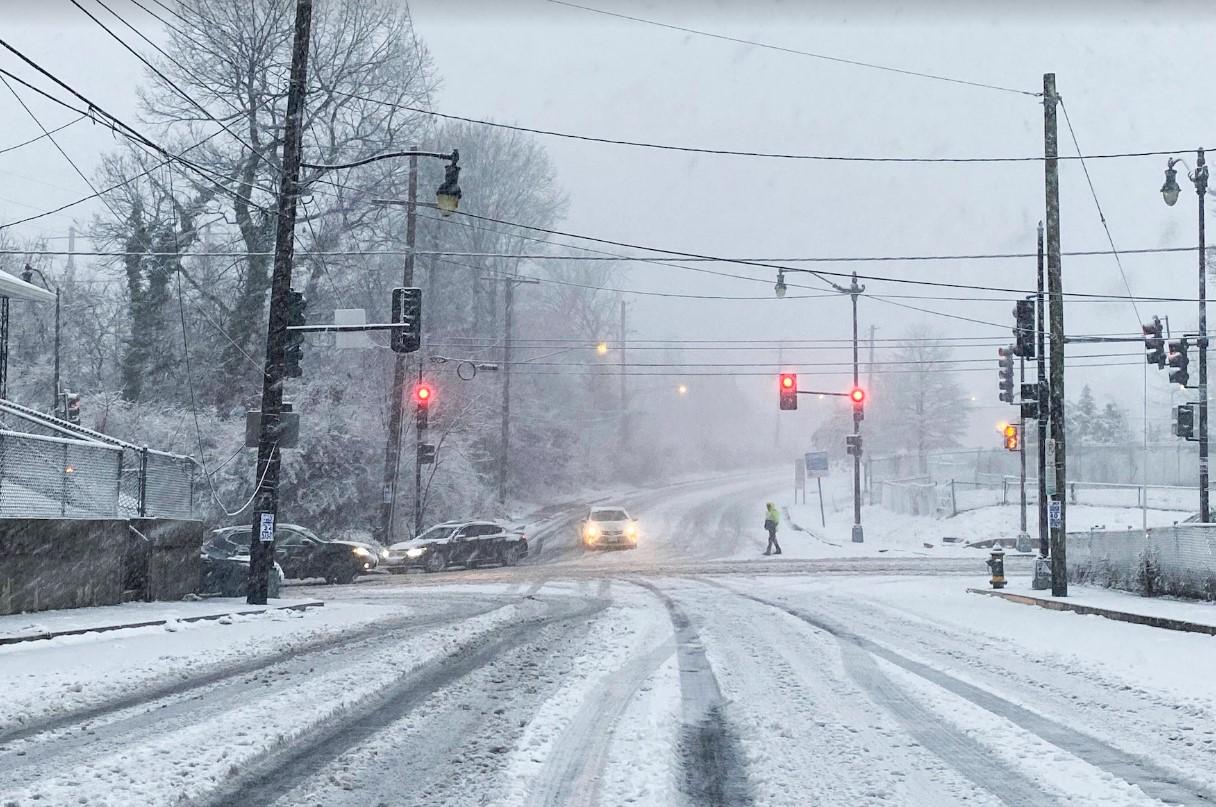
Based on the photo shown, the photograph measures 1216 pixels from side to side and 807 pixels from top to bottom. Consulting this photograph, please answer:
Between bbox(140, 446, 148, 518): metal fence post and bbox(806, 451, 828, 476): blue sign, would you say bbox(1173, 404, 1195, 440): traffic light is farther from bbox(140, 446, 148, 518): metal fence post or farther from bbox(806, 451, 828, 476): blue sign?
bbox(140, 446, 148, 518): metal fence post

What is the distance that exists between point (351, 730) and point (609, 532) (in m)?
33.0

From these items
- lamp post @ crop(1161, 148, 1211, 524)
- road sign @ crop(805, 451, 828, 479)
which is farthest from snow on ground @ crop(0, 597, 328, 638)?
road sign @ crop(805, 451, 828, 479)

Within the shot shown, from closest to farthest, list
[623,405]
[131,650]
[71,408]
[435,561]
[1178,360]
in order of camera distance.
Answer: [131,650]
[1178,360]
[435,561]
[71,408]
[623,405]

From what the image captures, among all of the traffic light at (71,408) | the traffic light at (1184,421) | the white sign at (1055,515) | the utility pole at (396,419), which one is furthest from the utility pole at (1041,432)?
the traffic light at (71,408)

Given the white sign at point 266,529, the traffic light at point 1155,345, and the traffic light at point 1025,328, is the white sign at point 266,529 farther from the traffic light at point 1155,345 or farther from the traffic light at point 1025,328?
the traffic light at point 1155,345

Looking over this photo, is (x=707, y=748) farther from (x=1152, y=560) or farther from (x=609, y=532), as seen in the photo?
(x=609, y=532)

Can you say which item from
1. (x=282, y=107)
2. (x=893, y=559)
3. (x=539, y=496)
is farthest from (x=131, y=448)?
(x=539, y=496)

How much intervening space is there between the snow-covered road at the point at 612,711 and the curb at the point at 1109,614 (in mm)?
450

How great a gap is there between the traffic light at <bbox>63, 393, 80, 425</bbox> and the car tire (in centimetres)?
1103

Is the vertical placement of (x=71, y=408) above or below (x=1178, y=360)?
below

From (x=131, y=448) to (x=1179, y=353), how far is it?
2407cm

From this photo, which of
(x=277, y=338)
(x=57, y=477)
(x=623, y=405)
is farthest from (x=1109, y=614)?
(x=623, y=405)

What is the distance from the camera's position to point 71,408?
33.4m

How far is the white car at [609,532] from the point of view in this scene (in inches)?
1596
